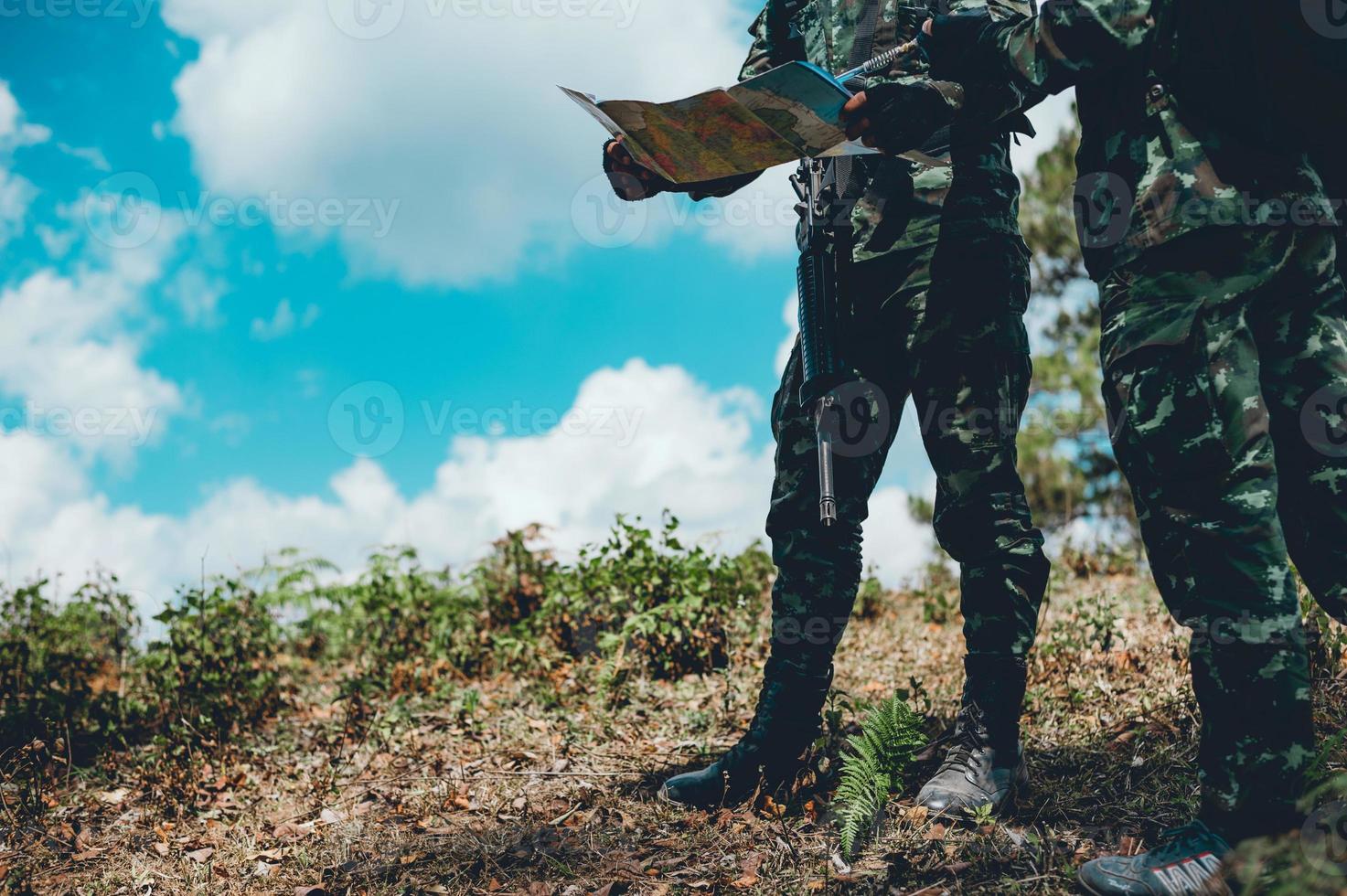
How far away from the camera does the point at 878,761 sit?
3.03 m

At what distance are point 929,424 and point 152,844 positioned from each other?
3.60 metres

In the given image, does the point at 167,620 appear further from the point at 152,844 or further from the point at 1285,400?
the point at 1285,400

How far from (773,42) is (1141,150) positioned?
6.28ft

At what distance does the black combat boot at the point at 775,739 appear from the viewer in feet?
10.3

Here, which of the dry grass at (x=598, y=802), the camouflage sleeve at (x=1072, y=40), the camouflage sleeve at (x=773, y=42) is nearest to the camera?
the camouflage sleeve at (x=1072, y=40)

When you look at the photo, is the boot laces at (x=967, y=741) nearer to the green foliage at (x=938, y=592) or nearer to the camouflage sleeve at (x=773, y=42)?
the camouflage sleeve at (x=773, y=42)

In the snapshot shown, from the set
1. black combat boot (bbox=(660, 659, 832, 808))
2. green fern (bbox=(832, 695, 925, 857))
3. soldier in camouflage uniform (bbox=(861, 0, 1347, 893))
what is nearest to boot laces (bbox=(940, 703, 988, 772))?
green fern (bbox=(832, 695, 925, 857))

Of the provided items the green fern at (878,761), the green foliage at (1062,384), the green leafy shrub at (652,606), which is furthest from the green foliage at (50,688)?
the green foliage at (1062,384)

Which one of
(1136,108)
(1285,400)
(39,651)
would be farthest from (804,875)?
(39,651)

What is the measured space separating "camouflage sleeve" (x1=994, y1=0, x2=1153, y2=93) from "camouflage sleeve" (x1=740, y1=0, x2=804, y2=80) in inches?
57.4

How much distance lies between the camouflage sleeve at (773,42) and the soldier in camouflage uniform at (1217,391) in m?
1.52

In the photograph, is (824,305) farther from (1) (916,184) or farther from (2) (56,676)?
(2) (56,676)

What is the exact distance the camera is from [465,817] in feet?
11.6

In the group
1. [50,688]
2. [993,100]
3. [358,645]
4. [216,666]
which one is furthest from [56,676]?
[993,100]
